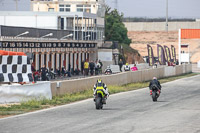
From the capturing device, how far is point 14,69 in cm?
2658

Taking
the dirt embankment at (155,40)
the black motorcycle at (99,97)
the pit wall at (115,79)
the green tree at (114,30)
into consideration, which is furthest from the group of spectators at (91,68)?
the dirt embankment at (155,40)

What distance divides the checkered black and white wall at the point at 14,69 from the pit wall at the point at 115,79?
1646mm

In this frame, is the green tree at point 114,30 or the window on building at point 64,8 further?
the green tree at point 114,30

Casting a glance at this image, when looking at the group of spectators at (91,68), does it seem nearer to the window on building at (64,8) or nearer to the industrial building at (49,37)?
the industrial building at (49,37)

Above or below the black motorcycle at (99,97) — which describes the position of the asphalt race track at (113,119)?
below

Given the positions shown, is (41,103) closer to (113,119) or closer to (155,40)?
(113,119)

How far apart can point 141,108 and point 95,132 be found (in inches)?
→ 308

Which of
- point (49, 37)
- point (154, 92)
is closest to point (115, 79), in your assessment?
point (154, 92)

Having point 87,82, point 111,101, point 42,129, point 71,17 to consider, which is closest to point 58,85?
point 111,101

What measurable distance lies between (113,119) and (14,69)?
9917mm

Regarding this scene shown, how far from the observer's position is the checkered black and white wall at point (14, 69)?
2609 centimetres

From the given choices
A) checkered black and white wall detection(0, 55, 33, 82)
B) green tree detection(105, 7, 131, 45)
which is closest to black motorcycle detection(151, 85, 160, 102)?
checkered black and white wall detection(0, 55, 33, 82)

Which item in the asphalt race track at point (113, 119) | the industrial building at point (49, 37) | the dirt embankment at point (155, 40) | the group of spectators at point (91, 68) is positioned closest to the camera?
the asphalt race track at point (113, 119)

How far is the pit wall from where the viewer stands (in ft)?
89.4
